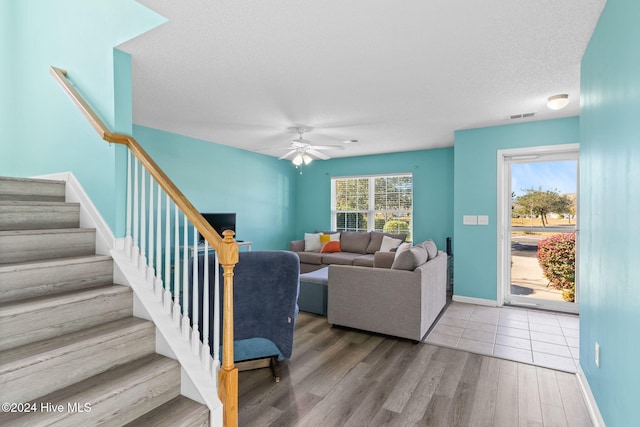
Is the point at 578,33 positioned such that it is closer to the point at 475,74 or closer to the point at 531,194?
the point at 475,74

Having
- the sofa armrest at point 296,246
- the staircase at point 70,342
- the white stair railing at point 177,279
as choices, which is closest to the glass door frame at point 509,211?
the sofa armrest at point 296,246

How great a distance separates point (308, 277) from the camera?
4.07 meters

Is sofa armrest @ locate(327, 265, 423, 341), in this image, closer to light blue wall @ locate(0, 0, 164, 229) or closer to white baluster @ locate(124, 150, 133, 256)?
white baluster @ locate(124, 150, 133, 256)

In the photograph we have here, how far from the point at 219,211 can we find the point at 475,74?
4.36m

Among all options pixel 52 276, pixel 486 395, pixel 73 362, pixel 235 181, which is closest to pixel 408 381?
pixel 486 395

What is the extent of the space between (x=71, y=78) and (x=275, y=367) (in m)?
2.92

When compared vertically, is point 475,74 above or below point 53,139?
above

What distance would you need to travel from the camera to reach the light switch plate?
4577 mm

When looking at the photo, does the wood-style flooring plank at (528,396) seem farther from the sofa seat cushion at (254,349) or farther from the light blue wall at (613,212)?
the sofa seat cushion at (254,349)

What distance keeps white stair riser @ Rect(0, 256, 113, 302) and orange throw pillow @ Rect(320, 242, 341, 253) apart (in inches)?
172

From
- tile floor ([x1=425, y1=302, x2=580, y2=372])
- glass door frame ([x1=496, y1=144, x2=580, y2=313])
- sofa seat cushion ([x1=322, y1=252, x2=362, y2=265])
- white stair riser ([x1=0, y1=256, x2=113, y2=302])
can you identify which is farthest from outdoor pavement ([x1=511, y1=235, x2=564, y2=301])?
white stair riser ([x1=0, y1=256, x2=113, y2=302])

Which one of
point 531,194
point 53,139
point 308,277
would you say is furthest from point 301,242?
point 53,139

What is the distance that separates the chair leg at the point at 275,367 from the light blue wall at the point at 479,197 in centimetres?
317

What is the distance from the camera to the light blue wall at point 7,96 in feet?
9.70
